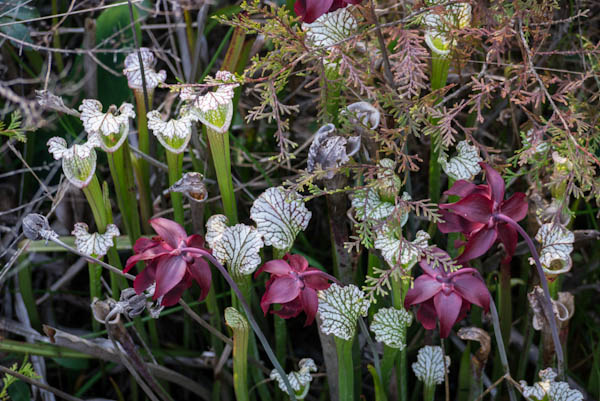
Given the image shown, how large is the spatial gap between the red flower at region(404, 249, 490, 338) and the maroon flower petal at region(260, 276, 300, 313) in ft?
0.40

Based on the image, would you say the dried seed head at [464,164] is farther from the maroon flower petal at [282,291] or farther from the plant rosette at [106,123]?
the plant rosette at [106,123]

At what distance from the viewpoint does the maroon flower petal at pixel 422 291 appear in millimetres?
597

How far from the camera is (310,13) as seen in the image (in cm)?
60

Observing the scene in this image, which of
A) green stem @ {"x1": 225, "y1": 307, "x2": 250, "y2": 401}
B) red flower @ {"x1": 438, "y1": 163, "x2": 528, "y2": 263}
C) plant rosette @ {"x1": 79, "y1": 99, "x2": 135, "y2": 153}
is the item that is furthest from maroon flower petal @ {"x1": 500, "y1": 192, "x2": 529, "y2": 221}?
plant rosette @ {"x1": 79, "y1": 99, "x2": 135, "y2": 153}

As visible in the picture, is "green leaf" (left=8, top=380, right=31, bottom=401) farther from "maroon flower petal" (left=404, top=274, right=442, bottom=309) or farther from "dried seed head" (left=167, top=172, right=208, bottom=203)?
"maroon flower petal" (left=404, top=274, right=442, bottom=309)

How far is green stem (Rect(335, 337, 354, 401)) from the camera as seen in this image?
0.68 meters

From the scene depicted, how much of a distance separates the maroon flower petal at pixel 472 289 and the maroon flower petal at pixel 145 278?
1.07 feet

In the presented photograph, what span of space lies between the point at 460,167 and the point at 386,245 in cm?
14

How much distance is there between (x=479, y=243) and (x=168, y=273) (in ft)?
1.09

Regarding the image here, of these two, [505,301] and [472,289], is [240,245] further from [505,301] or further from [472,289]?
[505,301]

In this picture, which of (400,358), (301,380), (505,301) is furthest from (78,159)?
(505,301)

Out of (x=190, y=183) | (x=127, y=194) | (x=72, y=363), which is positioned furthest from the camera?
(x=72, y=363)

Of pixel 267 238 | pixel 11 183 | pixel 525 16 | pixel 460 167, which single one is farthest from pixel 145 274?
pixel 11 183

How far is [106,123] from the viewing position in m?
0.68
